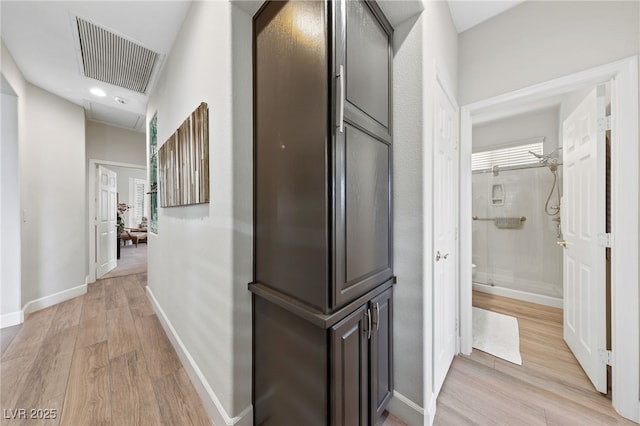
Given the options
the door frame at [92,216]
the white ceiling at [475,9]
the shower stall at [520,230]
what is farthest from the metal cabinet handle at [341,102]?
the door frame at [92,216]

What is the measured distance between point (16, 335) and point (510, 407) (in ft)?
13.8

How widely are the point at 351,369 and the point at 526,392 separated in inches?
57.9

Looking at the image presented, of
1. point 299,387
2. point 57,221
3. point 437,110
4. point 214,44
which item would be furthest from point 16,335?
→ point 437,110

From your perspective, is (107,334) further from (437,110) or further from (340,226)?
(437,110)

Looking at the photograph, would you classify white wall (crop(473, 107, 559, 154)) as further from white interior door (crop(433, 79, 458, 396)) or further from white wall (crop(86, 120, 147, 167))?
white wall (crop(86, 120, 147, 167))

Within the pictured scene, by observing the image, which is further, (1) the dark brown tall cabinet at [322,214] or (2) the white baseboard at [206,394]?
(2) the white baseboard at [206,394]

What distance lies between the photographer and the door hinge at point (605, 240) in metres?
1.47

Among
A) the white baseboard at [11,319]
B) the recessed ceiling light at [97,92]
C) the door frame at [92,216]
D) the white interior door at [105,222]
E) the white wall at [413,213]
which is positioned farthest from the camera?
the white interior door at [105,222]

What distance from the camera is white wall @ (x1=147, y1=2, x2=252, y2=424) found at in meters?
1.19

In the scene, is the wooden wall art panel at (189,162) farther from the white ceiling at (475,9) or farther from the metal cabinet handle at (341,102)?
the white ceiling at (475,9)

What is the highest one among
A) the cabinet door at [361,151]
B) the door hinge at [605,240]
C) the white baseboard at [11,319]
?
the cabinet door at [361,151]

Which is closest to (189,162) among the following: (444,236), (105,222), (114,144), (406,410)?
(444,236)

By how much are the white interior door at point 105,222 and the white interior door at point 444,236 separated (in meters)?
5.20

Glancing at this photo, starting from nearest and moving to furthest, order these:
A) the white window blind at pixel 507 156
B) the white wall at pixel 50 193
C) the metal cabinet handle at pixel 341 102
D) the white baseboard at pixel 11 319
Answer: the metal cabinet handle at pixel 341 102 → the white baseboard at pixel 11 319 → the white wall at pixel 50 193 → the white window blind at pixel 507 156
